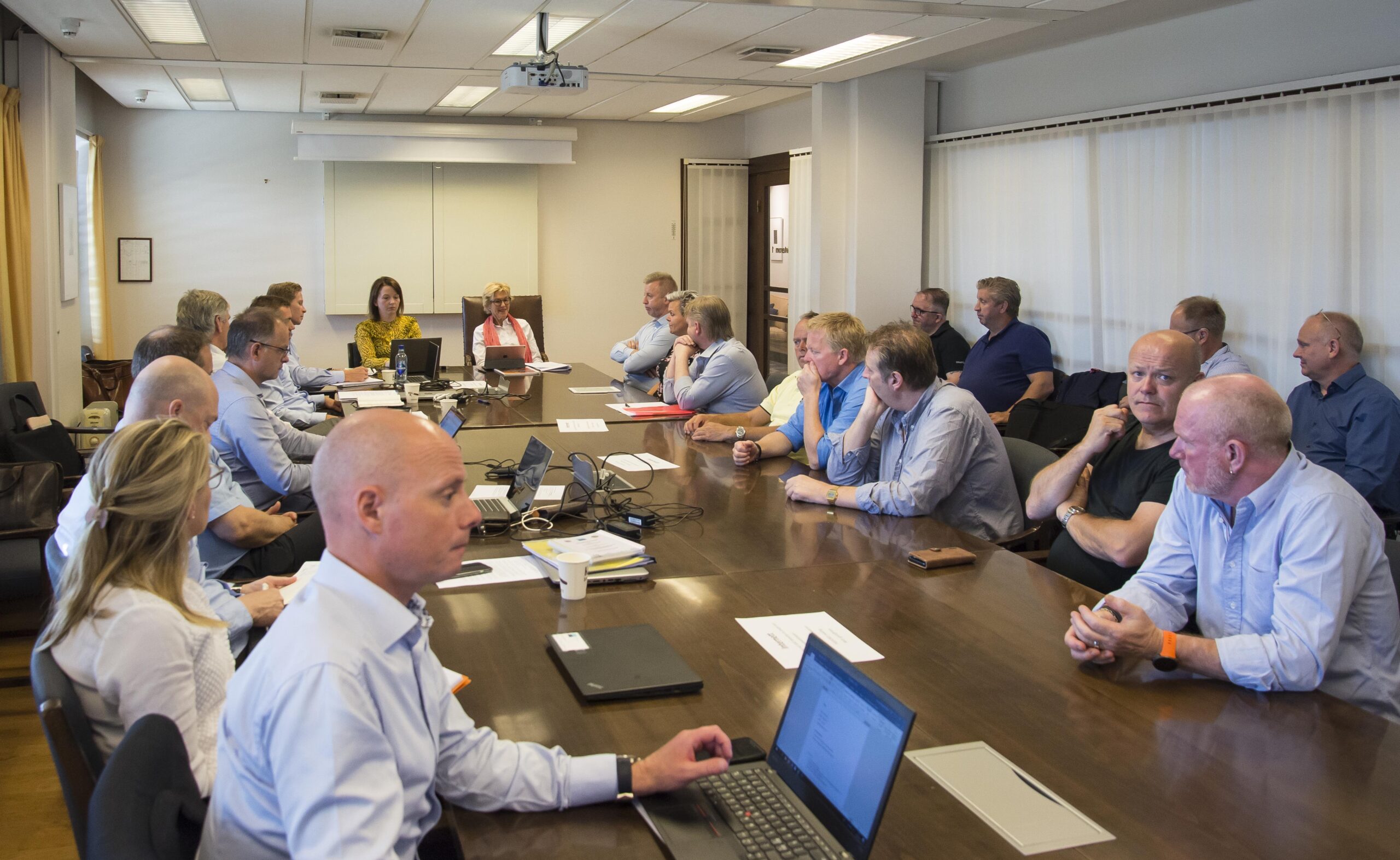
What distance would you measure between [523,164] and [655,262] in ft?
5.23

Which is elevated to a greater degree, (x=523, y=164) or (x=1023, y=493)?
(x=523, y=164)

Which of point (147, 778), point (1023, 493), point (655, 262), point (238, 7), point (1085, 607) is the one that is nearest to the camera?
point (147, 778)

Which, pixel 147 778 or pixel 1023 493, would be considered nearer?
pixel 147 778

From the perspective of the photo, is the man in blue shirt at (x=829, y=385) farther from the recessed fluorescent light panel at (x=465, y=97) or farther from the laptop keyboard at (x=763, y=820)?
the recessed fluorescent light panel at (x=465, y=97)

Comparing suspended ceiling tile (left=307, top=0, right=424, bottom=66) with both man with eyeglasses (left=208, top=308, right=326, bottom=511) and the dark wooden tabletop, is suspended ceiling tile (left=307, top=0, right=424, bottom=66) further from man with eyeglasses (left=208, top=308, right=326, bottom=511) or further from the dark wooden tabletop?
the dark wooden tabletop

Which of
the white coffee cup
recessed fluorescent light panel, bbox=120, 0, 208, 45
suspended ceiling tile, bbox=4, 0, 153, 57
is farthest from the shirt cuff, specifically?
suspended ceiling tile, bbox=4, 0, 153, 57

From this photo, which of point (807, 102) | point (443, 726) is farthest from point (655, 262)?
point (443, 726)

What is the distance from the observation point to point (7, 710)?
3.80 metres

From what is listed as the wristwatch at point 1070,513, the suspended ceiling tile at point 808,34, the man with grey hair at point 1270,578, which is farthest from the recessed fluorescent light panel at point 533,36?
the man with grey hair at point 1270,578

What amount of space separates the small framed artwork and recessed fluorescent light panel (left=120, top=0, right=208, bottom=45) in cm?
361

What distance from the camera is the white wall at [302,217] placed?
30.1 feet

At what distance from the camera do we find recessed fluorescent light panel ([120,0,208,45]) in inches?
202

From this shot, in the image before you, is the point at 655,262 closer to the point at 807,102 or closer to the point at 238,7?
the point at 807,102

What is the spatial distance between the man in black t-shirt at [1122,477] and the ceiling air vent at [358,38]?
4384 mm
